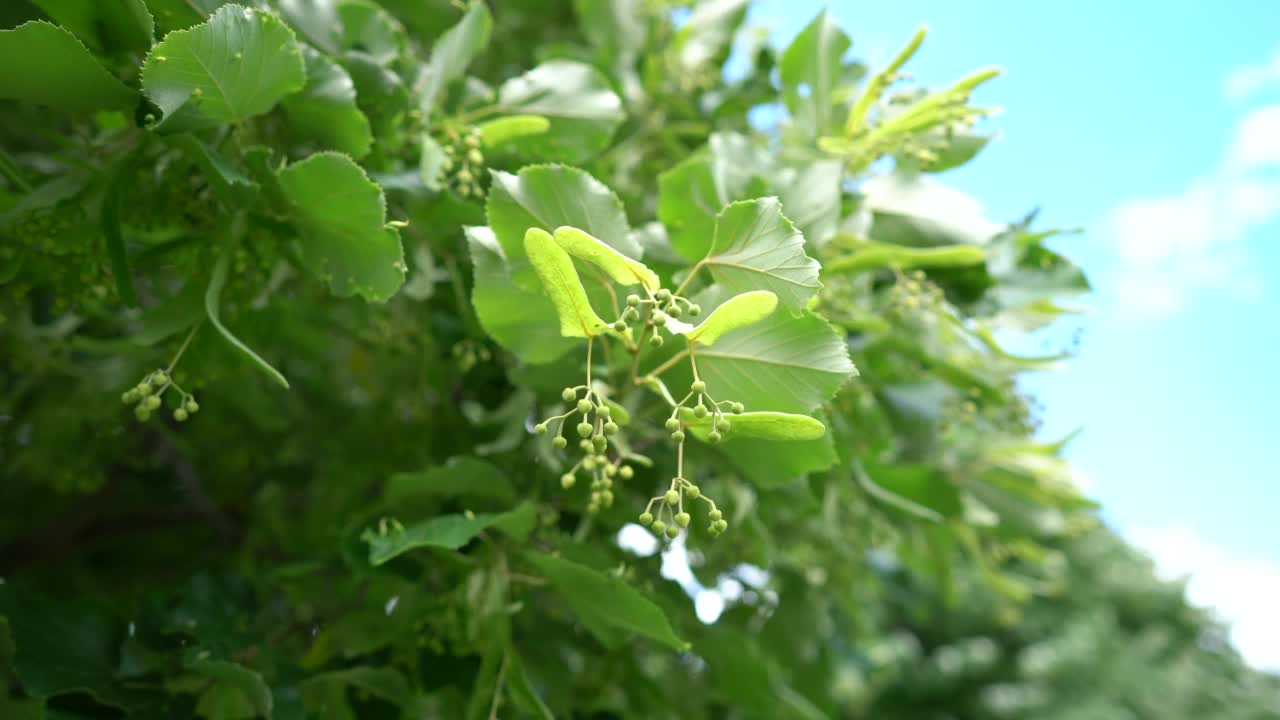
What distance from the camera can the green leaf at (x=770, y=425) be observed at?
2.88ft

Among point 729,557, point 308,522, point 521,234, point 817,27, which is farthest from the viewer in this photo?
point 308,522

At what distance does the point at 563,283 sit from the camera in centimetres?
88

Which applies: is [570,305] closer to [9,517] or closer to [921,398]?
[921,398]

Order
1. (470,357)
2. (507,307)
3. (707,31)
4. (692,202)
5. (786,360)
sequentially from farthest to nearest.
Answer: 1. (707,31)
2. (470,357)
3. (692,202)
4. (507,307)
5. (786,360)

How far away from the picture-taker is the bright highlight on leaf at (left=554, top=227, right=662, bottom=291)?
0.85m

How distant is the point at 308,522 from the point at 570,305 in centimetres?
131

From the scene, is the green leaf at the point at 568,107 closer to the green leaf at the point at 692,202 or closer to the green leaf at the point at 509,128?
the green leaf at the point at 509,128

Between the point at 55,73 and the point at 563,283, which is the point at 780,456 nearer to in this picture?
the point at 563,283

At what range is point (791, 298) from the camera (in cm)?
91

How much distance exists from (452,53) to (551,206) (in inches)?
18.0

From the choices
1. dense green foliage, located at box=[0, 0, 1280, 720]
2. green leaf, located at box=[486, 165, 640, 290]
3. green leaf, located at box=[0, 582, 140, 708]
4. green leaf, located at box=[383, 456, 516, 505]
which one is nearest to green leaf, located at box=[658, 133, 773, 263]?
dense green foliage, located at box=[0, 0, 1280, 720]

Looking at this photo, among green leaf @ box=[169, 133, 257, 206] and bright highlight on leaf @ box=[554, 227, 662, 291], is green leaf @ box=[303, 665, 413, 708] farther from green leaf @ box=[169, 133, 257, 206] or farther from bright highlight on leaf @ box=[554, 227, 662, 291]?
bright highlight on leaf @ box=[554, 227, 662, 291]

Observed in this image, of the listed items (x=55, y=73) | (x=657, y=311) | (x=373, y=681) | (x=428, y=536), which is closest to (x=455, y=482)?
(x=428, y=536)

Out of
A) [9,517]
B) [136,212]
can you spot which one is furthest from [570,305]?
[9,517]
